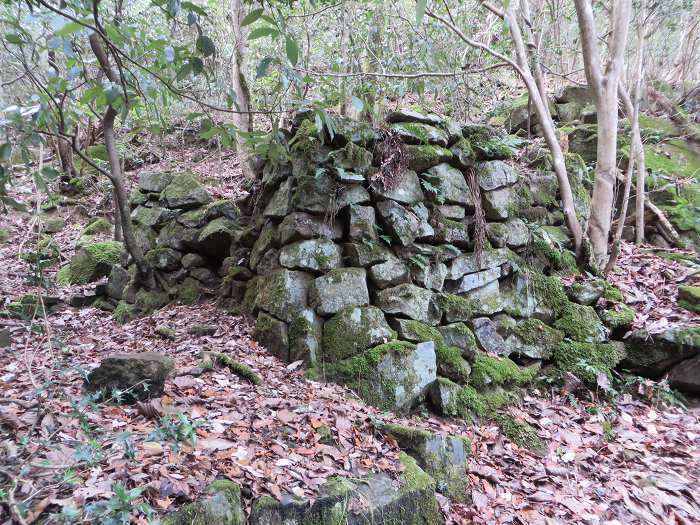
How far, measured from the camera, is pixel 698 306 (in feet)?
18.7

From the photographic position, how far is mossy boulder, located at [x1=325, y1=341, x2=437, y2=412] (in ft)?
14.2

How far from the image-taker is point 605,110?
6.64 m

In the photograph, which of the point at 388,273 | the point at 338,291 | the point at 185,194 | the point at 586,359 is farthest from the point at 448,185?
the point at 185,194

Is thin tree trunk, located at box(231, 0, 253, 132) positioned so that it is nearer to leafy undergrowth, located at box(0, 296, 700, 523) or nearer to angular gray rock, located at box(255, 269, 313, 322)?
angular gray rock, located at box(255, 269, 313, 322)

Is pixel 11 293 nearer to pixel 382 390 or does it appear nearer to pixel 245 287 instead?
pixel 245 287

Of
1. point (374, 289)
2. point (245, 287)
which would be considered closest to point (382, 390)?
point (374, 289)

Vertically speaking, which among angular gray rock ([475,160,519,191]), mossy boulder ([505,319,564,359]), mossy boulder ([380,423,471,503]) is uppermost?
angular gray rock ([475,160,519,191])

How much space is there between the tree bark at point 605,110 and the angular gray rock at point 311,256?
4260mm

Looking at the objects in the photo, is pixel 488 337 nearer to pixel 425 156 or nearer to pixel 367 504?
pixel 425 156

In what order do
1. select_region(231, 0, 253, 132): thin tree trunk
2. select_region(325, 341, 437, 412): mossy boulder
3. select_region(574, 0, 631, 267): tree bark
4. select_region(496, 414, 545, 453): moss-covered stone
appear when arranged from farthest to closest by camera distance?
1. select_region(231, 0, 253, 132): thin tree trunk
2. select_region(574, 0, 631, 267): tree bark
3. select_region(496, 414, 545, 453): moss-covered stone
4. select_region(325, 341, 437, 412): mossy boulder

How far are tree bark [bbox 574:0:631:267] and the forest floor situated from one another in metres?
1.33

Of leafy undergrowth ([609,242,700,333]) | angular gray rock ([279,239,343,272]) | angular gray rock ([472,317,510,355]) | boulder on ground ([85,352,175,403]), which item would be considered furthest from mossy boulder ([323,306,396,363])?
leafy undergrowth ([609,242,700,333])

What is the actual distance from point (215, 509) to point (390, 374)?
2.28m

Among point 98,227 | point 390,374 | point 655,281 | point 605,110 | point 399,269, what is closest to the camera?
point 390,374
